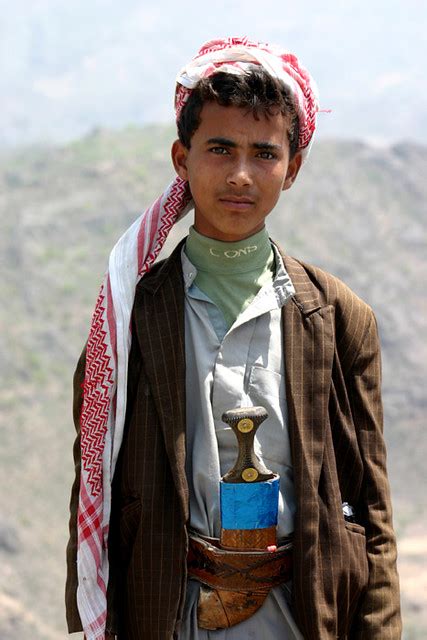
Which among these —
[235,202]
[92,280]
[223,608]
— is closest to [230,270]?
[235,202]

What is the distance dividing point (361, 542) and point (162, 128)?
805 inches

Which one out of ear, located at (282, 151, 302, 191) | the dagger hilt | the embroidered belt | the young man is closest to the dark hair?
the young man

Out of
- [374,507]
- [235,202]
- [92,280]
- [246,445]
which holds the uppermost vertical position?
[92,280]

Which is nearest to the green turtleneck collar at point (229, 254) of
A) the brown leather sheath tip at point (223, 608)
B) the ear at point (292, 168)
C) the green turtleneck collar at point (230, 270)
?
the green turtleneck collar at point (230, 270)

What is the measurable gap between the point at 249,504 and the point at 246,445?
10cm

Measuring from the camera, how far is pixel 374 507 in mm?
2379

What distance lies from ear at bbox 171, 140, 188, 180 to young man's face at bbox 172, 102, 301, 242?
0.10 feet

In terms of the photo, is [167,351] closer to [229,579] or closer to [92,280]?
[229,579]

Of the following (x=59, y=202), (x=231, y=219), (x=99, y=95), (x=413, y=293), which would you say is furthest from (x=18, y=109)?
(x=231, y=219)

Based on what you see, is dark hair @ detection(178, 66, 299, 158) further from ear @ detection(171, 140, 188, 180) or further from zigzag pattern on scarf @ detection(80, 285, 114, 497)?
zigzag pattern on scarf @ detection(80, 285, 114, 497)

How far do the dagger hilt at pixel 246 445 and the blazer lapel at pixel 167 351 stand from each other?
96mm

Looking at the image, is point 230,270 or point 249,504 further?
point 230,270

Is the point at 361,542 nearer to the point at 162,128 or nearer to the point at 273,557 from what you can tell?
the point at 273,557

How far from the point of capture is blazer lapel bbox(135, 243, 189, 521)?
2.25 m
